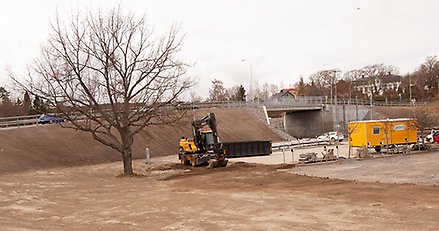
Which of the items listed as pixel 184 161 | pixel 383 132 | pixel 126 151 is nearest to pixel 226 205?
pixel 126 151

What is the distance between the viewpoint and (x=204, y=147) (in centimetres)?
3178

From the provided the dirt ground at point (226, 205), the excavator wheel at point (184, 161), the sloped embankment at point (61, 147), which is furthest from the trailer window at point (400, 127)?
the dirt ground at point (226, 205)

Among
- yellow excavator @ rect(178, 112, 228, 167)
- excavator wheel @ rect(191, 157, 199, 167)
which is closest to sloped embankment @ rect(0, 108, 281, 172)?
yellow excavator @ rect(178, 112, 228, 167)

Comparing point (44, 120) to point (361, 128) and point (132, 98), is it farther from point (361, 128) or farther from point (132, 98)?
point (361, 128)

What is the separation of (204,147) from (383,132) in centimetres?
1647

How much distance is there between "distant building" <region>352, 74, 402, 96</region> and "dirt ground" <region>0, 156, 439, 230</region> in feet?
417

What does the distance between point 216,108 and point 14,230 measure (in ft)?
202

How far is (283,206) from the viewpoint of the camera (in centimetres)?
1411

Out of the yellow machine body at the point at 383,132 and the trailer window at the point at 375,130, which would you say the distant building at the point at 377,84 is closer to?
the yellow machine body at the point at 383,132

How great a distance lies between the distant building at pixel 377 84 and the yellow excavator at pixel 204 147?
116 m

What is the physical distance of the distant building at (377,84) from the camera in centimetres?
14350

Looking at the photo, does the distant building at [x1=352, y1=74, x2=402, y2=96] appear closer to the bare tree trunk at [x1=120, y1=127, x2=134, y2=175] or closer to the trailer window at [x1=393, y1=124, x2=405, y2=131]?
the trailer window at [x1=393, y1=124, x2=405, y2=131]

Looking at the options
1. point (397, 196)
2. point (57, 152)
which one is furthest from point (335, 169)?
point (57, 152)

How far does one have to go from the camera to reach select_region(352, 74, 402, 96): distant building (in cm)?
14350
